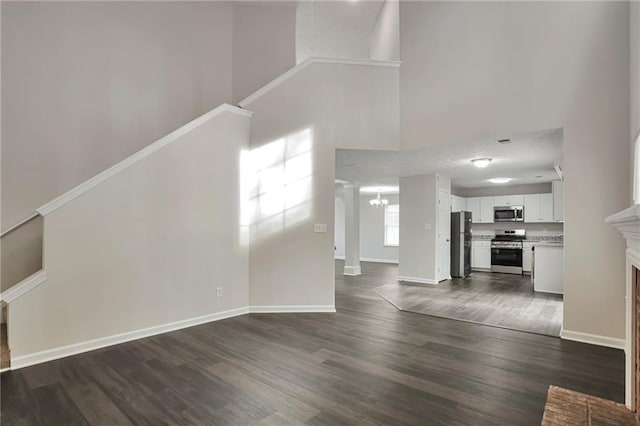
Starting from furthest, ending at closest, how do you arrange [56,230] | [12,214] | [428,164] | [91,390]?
[428,164] < [12,214] < [56,230] < [91,390]

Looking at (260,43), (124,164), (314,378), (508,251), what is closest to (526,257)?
(508,251)

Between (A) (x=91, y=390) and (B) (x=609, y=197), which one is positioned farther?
(B) (x=609, y=197)

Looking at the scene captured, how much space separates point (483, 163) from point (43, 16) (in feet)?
23.8

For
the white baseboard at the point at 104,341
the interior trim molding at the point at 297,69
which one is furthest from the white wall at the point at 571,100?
the white baseboard at the point at 104,341

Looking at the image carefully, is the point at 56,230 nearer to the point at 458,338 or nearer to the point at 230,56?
the point at 458,338

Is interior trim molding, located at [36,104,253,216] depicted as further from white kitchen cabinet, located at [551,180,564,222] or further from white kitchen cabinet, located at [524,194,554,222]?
white kitchen cabinet, located at [524,194,554,222]

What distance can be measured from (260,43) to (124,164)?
436 centimetres

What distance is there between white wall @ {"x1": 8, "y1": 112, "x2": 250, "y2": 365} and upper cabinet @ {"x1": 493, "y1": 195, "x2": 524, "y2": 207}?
25.1ft

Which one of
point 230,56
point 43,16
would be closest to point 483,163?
point 230,56

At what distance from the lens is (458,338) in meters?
3.66

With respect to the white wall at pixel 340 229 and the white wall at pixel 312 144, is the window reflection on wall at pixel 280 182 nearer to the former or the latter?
the white wall at pixel 312 144

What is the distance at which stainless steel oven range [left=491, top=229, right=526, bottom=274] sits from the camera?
28.1ft

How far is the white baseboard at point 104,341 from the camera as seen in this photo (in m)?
2.95

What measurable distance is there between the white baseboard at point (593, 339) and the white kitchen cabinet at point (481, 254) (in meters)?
5.75
